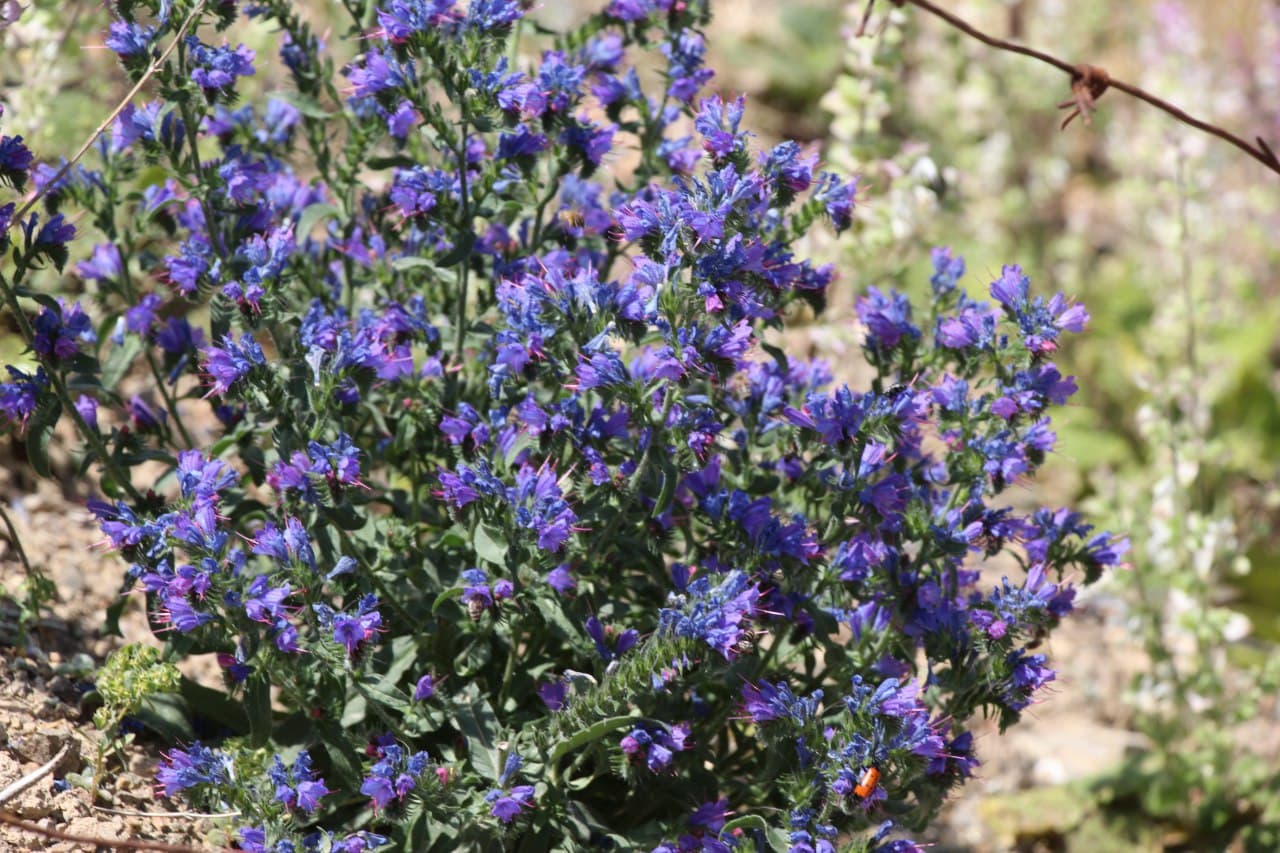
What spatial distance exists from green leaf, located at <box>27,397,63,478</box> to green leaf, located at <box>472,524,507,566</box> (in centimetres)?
89

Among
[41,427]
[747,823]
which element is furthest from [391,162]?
[747,823]

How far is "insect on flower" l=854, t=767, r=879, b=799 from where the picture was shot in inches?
94.3

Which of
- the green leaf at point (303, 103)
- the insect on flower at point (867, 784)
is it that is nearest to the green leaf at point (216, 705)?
the green leaf at point (303, 103)

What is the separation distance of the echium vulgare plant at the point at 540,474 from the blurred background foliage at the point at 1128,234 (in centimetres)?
43

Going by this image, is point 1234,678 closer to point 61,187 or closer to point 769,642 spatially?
point 769,642

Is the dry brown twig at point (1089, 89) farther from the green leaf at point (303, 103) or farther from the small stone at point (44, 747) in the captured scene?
the small stone at point (44, 747)

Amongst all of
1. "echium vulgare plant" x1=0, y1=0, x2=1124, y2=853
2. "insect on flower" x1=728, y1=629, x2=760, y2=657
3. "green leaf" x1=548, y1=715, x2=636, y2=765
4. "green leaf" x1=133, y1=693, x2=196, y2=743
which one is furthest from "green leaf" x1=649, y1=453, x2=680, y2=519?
"green leaf" x1=133, y1=693, x2=196, y2=743

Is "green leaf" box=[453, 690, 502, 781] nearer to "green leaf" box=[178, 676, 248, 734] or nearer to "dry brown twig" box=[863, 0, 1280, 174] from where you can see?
"green leaf" box=[178, 676, 248, 734]

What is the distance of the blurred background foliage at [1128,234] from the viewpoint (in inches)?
163

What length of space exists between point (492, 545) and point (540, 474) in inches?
7.4

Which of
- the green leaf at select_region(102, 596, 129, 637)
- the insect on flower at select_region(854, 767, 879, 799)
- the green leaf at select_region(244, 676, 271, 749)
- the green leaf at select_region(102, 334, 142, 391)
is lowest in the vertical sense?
the green leaf at select_region(244, 676, 271, 749)

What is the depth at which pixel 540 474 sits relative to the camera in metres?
2.54

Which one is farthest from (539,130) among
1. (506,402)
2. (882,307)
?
(882,307)

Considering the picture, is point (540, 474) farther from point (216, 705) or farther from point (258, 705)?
point (216, 705)
